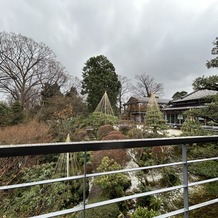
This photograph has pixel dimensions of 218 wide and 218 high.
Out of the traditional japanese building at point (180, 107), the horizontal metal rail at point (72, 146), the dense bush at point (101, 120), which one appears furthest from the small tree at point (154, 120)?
the horizontal metal rail at point (72, 146)

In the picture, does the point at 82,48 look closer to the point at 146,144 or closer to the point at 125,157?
the point at 125,157

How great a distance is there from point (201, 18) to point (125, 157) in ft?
18.9

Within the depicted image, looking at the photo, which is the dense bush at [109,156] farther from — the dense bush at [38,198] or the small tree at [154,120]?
Answer: the small tree at [154,120]

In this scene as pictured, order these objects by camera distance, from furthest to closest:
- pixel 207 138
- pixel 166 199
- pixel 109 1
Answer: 1. pixel 109 1
2. pixel 166 199
3. pixel 207 138

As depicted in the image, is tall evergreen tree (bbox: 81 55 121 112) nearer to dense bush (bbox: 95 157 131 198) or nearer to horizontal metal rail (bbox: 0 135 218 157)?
dense bush (bbox: 95 157 131 198)


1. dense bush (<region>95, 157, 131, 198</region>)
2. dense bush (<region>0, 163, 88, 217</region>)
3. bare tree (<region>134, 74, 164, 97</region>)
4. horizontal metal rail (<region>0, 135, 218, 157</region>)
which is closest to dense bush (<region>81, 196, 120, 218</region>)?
dense bush (<region>95, 157, 131, 198</region>)

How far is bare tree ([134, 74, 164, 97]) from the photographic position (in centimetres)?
2684

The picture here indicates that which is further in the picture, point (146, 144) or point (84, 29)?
point (84, 29)

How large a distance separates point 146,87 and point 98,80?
1153 cm

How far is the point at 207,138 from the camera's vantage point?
129cm

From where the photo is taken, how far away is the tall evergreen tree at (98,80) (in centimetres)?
1738

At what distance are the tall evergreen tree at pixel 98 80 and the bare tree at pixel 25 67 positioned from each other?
2470mm

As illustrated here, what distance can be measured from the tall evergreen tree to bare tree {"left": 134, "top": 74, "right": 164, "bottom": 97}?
9.04 meters

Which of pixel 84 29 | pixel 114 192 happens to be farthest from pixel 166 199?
pixel 84 29
